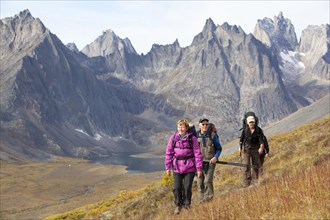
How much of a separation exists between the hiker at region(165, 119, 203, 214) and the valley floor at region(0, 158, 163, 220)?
7442 cm

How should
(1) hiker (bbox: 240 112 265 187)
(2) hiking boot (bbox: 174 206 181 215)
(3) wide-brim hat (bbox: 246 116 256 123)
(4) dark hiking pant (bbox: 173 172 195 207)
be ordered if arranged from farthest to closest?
(1) hiker (bbox: 240 112 265 187), (3) wide-brim hat (bbox: 246 116 256 123), (4) dark hiking pant (bbox: 173 172 195 207), (2) hiking boot (bbox: 174 206 181 215)

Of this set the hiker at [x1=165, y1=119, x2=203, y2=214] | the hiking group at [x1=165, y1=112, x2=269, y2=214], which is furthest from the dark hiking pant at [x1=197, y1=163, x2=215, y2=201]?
the hiker at [x1=165, y1=119, x2=203, y2=214]

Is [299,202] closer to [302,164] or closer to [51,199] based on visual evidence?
[302,164]

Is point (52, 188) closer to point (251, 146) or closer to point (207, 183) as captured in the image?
point (251, 146)

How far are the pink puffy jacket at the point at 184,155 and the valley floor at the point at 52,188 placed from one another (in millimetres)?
74665

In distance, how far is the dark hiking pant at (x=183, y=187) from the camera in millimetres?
13086

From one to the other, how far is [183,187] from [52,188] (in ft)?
444

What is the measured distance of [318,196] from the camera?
735cm

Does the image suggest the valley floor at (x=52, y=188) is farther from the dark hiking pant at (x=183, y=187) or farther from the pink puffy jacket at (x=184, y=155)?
the pink puffy jacket at (x=184, y=155)

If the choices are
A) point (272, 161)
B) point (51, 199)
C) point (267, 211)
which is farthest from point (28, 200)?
point (267, 211)

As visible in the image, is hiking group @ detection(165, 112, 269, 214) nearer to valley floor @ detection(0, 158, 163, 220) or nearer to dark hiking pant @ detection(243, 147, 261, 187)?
dark hiking pant @ detection(243, 147, 261, 187)

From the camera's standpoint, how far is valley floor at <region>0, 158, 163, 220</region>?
96.3m

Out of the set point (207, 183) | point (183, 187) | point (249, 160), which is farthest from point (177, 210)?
point (249, 160)

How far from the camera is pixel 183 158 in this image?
1291 centimetres
